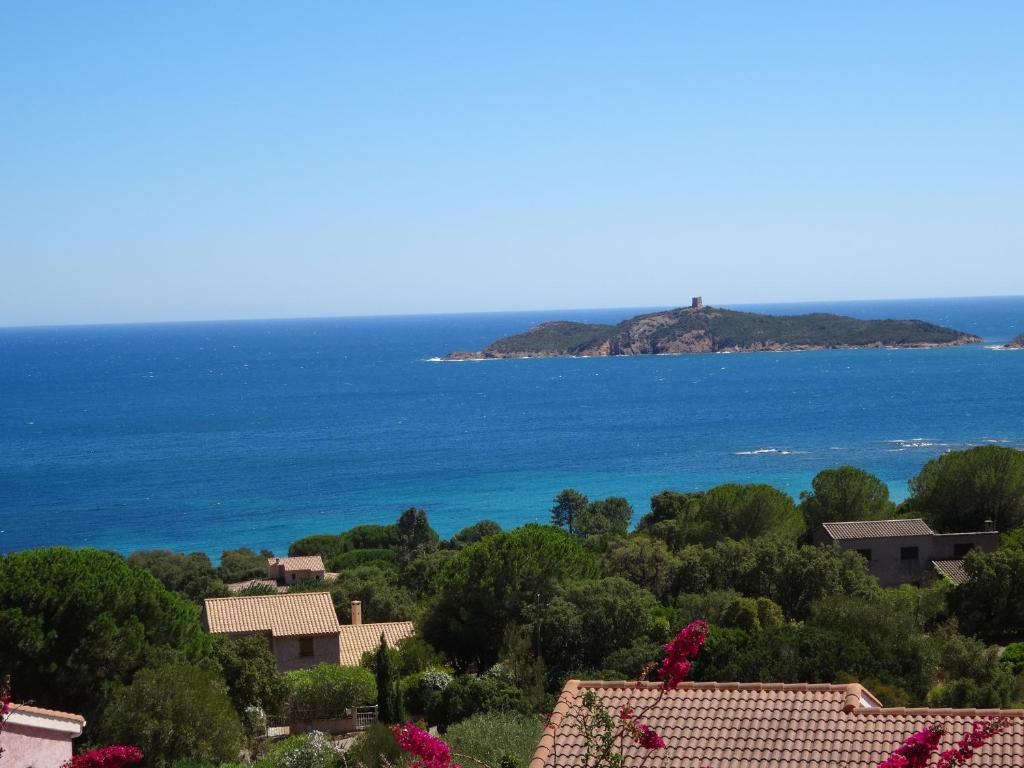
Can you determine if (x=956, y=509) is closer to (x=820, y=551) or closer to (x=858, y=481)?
(x=858, y=481)

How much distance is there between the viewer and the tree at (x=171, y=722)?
1388 cm

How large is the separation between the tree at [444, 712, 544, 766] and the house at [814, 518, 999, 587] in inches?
600

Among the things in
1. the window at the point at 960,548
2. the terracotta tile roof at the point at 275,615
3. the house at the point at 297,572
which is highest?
the terracotta tile roof at the point at 275,615

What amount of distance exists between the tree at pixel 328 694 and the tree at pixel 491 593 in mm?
2968

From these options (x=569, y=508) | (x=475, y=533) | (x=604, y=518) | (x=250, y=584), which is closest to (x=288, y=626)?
(x=250, y=584)

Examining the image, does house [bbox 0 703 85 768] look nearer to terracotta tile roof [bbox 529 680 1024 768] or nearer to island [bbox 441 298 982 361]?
terracotta tile roof [bbox 529 680 1024 768]

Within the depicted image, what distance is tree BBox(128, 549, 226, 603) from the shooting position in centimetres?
3675

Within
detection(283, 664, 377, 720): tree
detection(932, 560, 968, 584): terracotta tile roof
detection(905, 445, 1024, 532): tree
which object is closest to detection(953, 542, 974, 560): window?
detection(932, 560, 968, 584): terracotta tile roof

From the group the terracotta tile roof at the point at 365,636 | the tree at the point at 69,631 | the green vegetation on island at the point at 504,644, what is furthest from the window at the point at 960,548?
the tree at the point at 69,631

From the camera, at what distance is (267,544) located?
56125 millimetres

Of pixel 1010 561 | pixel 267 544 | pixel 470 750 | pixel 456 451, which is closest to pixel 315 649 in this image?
pixel 470 750

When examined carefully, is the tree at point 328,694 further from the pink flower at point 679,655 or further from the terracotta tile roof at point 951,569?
the pink flower at point 679,655

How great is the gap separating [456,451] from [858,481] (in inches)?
2140

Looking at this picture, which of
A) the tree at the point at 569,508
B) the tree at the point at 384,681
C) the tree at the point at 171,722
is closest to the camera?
the tree at the point at 171,722
